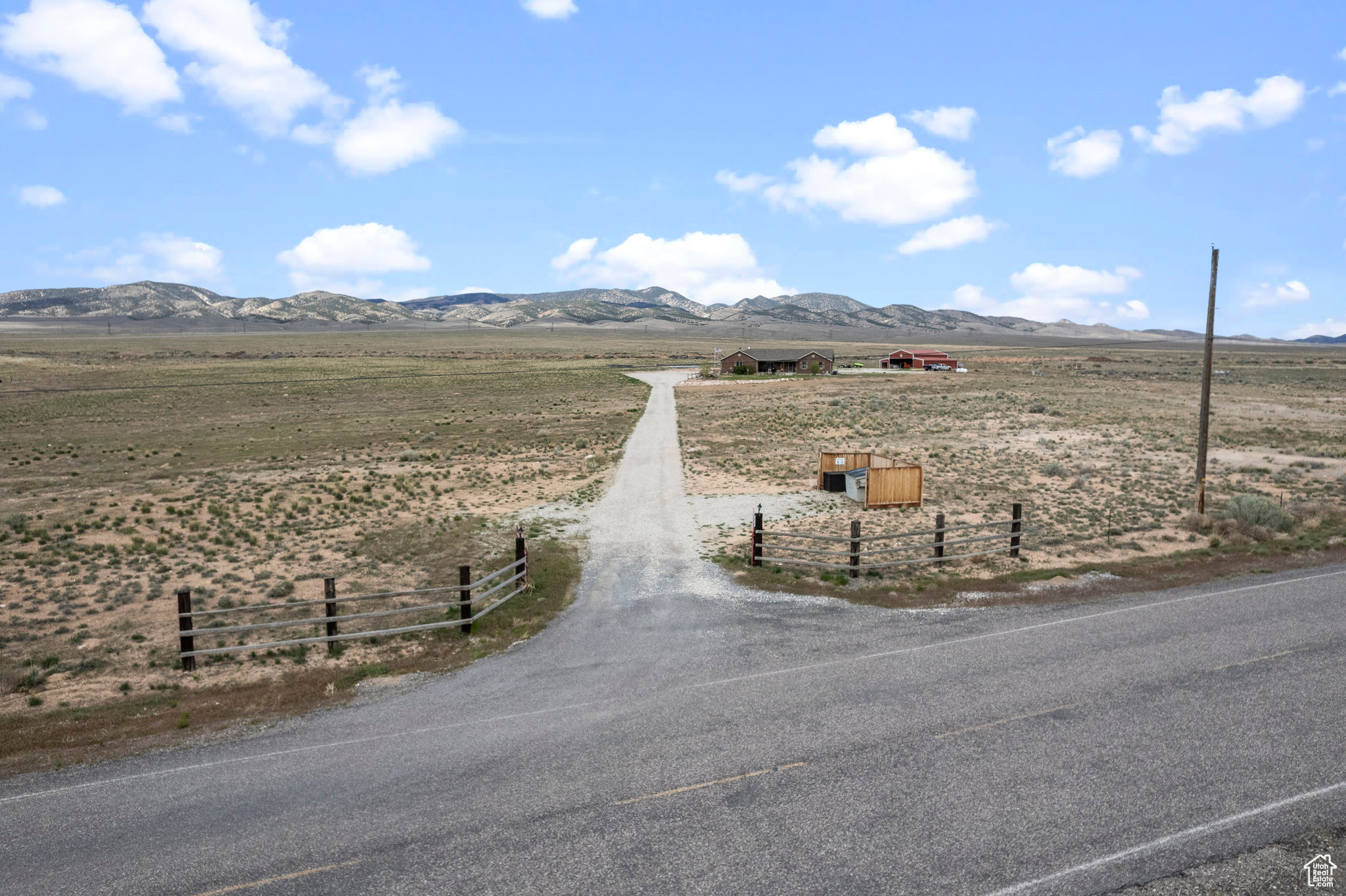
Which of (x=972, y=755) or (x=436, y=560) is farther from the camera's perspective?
(x=436, y=560)

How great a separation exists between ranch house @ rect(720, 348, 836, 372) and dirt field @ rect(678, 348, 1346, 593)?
2419 cm

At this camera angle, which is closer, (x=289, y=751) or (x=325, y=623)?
(x=289, y=751)

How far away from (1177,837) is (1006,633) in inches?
244

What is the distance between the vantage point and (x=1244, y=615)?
14492 millimetres

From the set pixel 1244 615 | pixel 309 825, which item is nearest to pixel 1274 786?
pixel 1244 615

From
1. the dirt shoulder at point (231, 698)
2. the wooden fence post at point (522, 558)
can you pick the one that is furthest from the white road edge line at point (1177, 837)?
the wooden fence post at point (522, 558)

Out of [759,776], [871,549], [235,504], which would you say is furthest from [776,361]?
[759,776]

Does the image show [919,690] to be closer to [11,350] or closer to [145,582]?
[145,582]

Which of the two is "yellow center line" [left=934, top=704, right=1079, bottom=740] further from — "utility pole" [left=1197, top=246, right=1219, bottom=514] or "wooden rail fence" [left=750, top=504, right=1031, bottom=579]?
"utility pole" [left=1197, top=246, right=1219, bottom=514]

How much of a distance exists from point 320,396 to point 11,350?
365ft

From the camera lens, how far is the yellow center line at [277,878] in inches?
287

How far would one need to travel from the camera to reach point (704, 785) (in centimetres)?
898

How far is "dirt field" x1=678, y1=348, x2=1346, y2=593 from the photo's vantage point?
22.0 meters

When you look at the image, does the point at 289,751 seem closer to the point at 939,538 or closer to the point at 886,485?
the point at 939,538
